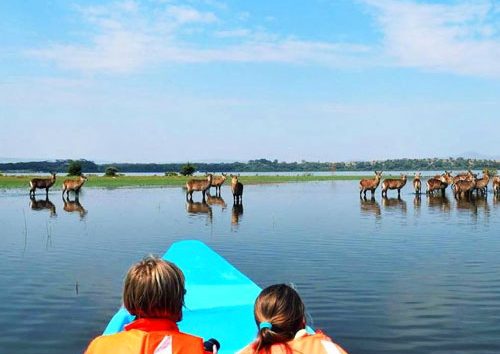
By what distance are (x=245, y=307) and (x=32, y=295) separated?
5.00 metres

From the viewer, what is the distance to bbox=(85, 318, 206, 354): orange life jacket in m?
3.58

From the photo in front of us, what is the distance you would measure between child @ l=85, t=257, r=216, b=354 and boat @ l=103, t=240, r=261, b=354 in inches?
137

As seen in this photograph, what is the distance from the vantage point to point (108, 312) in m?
10.2

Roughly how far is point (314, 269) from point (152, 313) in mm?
10069

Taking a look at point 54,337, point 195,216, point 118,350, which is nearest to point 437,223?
point 195,216

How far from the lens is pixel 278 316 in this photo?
3.61 m

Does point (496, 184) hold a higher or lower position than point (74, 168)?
lower

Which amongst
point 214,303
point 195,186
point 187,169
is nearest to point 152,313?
point 214,303

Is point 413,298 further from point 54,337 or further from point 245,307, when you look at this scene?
point 54,337

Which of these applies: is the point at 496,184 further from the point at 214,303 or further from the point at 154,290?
the point at 154,290

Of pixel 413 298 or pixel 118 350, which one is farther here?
pixel 413 298

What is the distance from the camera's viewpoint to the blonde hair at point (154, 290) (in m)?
3.59

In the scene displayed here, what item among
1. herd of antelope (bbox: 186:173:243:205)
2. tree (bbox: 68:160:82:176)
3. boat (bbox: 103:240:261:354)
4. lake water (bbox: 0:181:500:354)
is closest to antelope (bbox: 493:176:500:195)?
herd of antelope (bbox: 186:173:243:205)

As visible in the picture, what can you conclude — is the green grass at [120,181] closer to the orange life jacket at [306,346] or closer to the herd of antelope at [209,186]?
the herd of antelope at [209,186]
